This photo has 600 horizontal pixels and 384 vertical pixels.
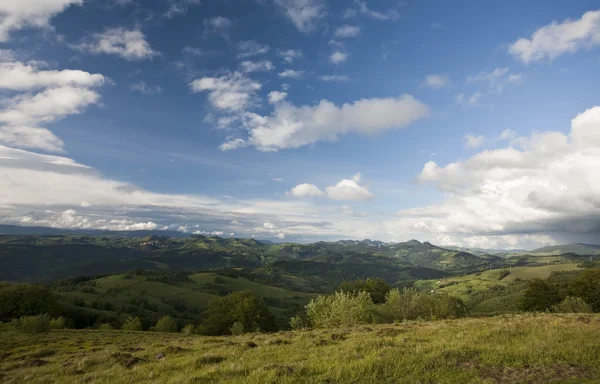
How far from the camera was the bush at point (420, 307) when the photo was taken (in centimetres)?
6531

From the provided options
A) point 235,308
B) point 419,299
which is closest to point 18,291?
point 235,308

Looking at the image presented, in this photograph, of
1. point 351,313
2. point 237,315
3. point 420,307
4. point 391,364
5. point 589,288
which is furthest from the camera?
point 589,288

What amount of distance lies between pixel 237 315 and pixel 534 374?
94.4 m

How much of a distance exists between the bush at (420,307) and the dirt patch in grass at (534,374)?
57.7m

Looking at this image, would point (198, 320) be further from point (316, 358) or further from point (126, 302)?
point (316, 358)

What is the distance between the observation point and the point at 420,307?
222 feet

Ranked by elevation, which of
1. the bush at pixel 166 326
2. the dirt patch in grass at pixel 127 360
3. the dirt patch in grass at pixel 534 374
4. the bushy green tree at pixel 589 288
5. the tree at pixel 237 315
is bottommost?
the bush at pixel 166 326

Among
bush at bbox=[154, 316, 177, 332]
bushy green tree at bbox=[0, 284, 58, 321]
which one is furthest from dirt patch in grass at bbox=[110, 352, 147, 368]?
bushy green tree at bbox=[0, 284, 58, 321]

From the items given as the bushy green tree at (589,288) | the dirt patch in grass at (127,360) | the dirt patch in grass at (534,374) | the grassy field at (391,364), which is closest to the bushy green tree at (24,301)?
the dirt patch in grass at (127,360)

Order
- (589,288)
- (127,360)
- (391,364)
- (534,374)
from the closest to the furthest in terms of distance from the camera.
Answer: (534,374)
(391,364)
(127,360)
(589,288)

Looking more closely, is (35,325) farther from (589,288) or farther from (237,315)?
(589,288)

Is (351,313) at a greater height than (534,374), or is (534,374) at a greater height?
(534,374)

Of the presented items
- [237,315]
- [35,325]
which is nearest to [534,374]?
[35,325]

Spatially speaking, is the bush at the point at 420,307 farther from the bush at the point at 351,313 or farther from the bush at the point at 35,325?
the bush at the point at 35,325
